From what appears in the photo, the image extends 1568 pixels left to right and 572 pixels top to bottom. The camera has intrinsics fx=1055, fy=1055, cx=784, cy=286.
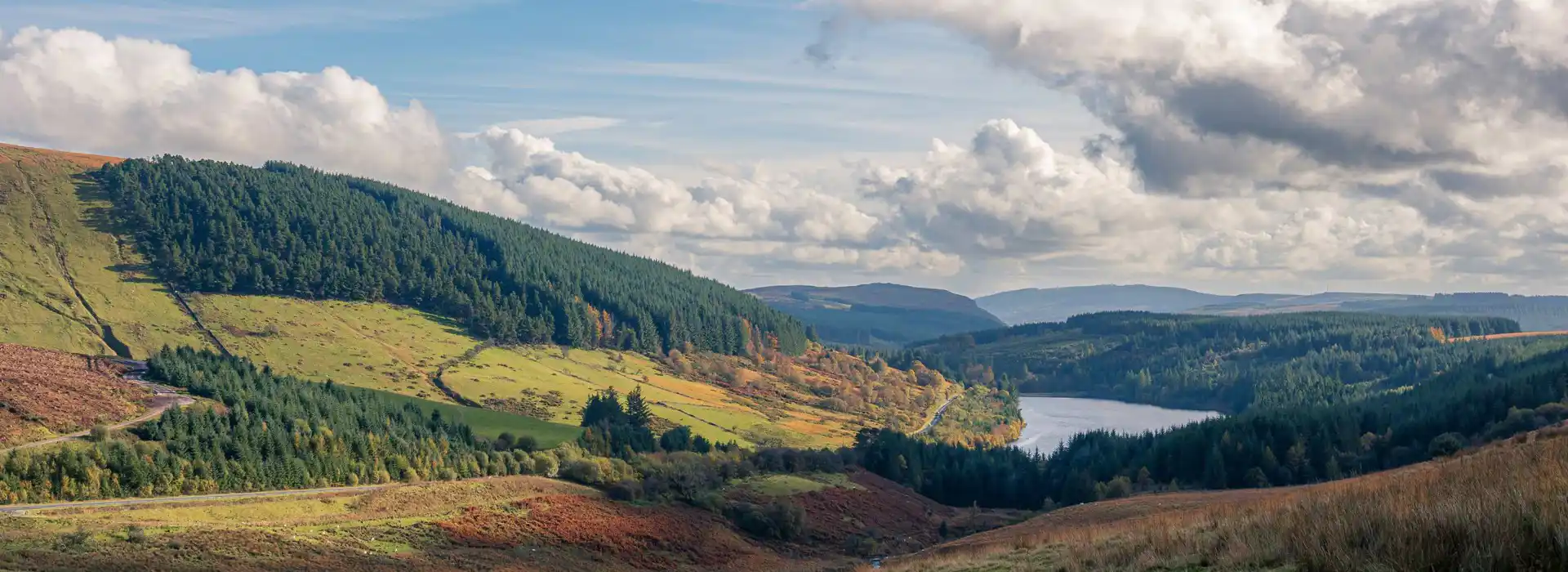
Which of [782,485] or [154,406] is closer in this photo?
[154,406]

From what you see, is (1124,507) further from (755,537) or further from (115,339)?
(115,339)

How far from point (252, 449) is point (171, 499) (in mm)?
16162

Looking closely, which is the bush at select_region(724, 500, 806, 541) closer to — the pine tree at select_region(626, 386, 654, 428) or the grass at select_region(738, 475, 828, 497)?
the grass at select_region(738, 475, 828, 497)

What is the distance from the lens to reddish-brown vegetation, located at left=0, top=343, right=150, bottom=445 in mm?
78688

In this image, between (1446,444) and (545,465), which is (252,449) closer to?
(545,465)

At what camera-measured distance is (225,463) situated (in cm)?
8156

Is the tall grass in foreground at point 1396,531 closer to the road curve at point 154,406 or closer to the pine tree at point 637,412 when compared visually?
the road curve at point 154,406

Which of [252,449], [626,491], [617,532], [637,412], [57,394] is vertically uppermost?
[57,394]

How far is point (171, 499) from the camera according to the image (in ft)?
233

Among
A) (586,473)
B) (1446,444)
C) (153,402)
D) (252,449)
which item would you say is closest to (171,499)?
(252,449)

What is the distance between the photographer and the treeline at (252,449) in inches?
2776

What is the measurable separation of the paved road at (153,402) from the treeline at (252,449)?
1.65 metres

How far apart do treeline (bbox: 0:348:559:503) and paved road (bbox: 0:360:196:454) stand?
1.65 m

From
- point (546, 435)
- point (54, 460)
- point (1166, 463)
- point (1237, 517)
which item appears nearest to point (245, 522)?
point (54, 460)
